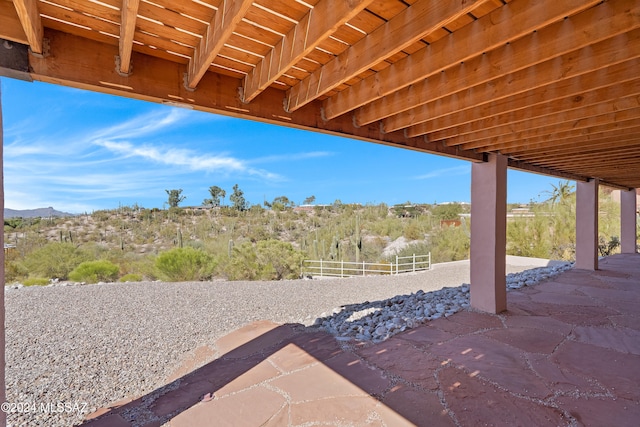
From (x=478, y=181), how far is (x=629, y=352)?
2.17m

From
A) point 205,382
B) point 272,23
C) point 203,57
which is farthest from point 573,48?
point 205,382

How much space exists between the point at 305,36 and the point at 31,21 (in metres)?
1.14

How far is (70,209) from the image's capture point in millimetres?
19109

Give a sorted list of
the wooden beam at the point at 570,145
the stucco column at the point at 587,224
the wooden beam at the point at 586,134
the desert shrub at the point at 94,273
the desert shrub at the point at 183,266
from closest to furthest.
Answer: the wooden beam at the point at 586,134
the wooden beam at the point at 570,145
the stucco column at the point at 587,224
the desert shrub at the point at 94,273
the desert shrub at the point at 183,266

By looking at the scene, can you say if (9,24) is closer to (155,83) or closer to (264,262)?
(155,83)

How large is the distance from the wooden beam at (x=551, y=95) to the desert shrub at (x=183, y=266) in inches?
345

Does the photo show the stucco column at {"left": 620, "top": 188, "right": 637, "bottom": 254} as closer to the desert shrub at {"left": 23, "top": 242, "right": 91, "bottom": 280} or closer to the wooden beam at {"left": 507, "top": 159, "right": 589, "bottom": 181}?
the wooden beam at {"left": 507, "top": 159, "right": 589, "bottom": 181}

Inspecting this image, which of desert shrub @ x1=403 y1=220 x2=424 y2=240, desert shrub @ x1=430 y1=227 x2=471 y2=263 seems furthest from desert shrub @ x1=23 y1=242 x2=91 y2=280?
desert shrub @ x1=403 y1=220 x2=424 y2=240

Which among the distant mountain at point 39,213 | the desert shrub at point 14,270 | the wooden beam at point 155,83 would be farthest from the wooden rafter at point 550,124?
the distant mountain at point 39,213

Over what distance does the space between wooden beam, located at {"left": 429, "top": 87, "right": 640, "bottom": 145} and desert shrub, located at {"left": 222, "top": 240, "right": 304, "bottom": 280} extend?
8762 millimetres

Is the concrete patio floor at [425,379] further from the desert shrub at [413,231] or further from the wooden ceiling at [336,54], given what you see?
the desert shrub at [413,231]

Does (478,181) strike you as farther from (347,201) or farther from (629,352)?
(347,201)

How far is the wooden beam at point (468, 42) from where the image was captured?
1.23 m

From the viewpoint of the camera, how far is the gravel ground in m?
2.58
